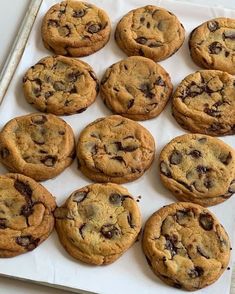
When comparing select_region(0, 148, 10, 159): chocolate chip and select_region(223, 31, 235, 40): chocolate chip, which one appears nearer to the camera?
select_region(0, 148, 10, 159): chocolate chip

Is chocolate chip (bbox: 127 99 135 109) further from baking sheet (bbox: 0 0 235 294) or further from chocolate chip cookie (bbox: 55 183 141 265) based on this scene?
chocolate chip cookie (bbox: 55 183 141 265)

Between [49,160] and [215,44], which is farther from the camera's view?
[215,44]

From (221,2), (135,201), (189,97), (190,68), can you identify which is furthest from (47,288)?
(221,2)

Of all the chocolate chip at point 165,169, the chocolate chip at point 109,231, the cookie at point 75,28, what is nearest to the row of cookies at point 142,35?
the cookie at point 75,28

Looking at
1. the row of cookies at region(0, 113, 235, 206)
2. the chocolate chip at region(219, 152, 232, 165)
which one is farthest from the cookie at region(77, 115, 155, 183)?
the chocolate chip at region(219, 152, 232, 165)

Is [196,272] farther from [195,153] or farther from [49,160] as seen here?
[49,160]

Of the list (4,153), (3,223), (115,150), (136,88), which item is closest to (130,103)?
(136,88)

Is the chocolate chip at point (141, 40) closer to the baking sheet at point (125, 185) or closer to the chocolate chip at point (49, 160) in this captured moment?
the baking sheet at point (125, 185)
